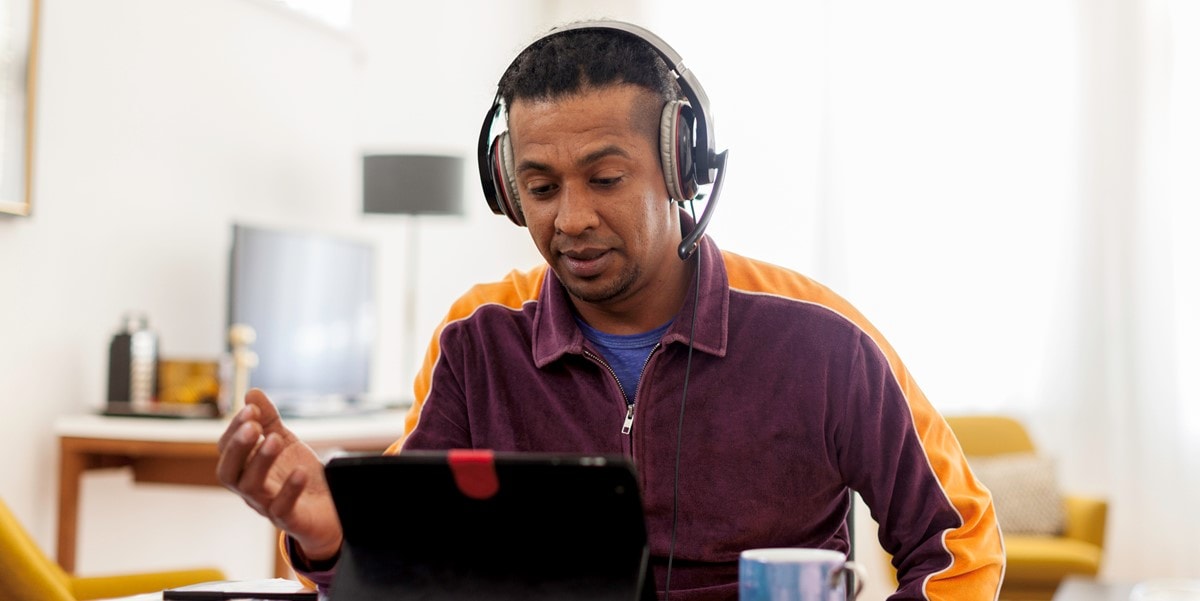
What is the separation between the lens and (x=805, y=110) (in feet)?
16.9

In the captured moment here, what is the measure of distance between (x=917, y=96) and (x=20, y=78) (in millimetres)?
3378

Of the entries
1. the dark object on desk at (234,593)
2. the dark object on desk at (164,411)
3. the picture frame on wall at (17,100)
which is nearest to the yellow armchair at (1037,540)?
the dark object on desk at (164,411)

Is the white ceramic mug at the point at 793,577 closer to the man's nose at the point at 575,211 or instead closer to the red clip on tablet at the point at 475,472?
the red clip on tablet at the point at 475,472

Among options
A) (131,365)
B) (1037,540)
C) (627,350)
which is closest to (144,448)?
(131,365)

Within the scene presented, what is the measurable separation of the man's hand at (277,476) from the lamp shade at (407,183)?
3.00m

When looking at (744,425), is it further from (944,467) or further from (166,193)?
(166,193)

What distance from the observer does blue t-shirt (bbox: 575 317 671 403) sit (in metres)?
1.42

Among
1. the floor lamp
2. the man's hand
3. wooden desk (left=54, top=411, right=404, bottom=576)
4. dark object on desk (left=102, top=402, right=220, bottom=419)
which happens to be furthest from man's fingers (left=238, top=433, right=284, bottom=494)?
the floor lamp

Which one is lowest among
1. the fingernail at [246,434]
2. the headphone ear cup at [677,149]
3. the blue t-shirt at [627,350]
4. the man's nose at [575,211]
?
the fingernail at [246,434]

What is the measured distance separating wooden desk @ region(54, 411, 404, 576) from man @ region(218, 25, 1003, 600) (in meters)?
1.67

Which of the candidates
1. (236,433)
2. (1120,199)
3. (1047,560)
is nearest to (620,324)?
(236,433)

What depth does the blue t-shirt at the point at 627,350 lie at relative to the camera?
1.42 metres

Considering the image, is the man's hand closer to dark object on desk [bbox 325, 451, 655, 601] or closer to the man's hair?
dark object on desk [bbox 325, 451, 655, 601]

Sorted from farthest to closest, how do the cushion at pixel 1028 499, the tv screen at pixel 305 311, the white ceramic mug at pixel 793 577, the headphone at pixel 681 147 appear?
the cushion at pixel 1028 499 → the tv screen at pixel 305 311 → the headphone at pixel 681 147 → the white ceramic mug at pixel 793 577
